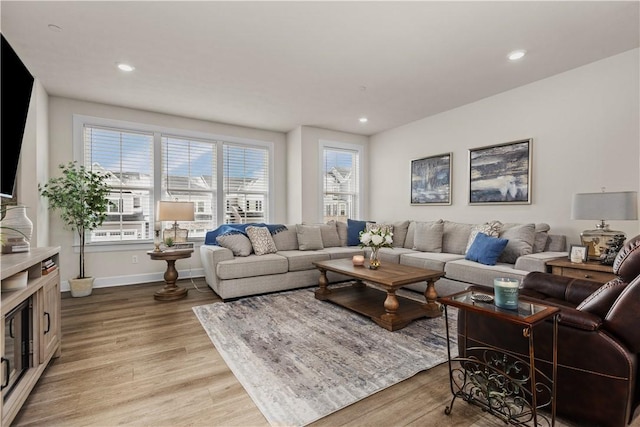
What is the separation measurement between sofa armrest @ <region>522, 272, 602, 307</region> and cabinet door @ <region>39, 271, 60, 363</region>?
3322 mm

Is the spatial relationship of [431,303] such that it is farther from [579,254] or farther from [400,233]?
[400,233]

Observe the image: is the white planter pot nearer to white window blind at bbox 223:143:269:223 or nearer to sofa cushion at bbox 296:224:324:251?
white window blind at bbox 223:143:269:223

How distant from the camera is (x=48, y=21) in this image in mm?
2434

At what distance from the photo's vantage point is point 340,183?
6020 mm

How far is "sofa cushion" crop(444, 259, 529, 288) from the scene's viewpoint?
3074mm

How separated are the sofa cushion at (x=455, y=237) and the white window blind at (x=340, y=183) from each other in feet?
6.44

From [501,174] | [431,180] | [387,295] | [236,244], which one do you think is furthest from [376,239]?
[431,180]

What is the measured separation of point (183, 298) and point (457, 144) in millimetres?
4380

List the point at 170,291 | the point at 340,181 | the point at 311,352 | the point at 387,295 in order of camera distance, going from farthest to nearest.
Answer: the point at 340,181
the point at 170,291
the point at 387,295
the point at 311,352

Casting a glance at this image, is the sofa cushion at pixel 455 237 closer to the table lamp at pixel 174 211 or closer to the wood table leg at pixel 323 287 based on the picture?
the wood table leg at pixel 323 287

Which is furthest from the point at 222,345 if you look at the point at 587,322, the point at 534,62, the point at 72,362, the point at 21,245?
the point at 534,62

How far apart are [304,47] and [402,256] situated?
2.83 metres

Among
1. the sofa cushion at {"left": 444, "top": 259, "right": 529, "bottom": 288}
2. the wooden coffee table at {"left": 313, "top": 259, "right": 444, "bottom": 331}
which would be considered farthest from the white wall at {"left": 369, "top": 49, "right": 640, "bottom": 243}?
the wooden coffee table at {"left": 313, "top": 259, "right": 444, "bottom": 331}

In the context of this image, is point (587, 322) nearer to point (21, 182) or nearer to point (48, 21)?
point (48, 21)
